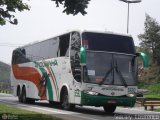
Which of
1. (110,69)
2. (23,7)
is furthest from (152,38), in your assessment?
(23,7)

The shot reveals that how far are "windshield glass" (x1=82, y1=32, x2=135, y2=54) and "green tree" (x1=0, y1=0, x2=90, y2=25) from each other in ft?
16.0

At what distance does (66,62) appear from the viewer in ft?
82.8

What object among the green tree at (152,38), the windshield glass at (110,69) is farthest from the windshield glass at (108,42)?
the green tree at (152,38)

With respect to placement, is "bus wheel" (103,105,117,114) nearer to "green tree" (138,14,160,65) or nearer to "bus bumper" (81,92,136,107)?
"bus bumper" (81,92,136,107)

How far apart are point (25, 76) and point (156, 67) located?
2549 inches

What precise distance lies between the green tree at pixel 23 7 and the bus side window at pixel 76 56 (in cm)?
503

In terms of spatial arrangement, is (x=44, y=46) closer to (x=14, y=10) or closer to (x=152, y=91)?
(x=14, y=10)

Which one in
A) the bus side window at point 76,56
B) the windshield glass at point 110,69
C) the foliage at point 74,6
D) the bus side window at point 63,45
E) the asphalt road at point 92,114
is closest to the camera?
the foliage at point 74,6

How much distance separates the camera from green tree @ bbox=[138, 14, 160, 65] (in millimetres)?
100812

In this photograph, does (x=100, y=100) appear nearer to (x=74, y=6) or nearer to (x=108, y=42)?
(x=108, y=42)

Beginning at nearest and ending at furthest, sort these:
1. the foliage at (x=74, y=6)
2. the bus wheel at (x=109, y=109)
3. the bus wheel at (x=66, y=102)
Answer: the foliage at (x=74, y=6) → the bus wheel at (x=66, y=102) → the bus wheel at (x=109, y=109)

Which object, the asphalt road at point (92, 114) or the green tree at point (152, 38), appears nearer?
the asphalt road at point (92, 114)

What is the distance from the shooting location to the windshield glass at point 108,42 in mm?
23453

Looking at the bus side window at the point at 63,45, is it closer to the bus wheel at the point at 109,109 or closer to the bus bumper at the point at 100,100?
the bus bumper at the point at 100,100
